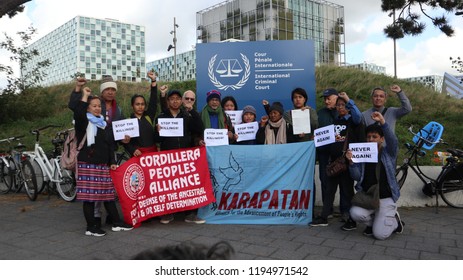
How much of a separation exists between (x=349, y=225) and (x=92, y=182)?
3288 mm

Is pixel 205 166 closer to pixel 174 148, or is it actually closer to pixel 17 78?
pixel 174 148

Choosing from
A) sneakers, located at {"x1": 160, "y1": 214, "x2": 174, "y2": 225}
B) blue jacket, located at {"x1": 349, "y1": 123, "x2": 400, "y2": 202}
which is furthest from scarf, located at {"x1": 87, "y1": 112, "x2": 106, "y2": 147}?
blue jacket, located at {"x1": 349, "y1": 123, "x2": 400, "y2": 202}

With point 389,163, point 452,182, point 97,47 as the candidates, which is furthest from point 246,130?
point 97,47

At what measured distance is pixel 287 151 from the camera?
Answer: 5.46 m

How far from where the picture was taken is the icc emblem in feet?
24.6

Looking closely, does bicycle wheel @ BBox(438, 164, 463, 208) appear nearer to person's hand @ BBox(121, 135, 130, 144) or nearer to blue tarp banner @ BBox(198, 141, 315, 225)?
blue tarp banner @ BBox(198, 141, 315, 225)

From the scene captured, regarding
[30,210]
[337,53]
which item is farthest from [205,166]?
[337,53]

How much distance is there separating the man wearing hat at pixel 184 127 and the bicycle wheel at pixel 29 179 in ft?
10.4

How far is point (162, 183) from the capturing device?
5.37 metres

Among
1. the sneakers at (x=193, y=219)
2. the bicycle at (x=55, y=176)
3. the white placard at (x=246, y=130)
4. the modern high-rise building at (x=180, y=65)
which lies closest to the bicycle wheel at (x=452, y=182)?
the white placard at (x=246, y=130)

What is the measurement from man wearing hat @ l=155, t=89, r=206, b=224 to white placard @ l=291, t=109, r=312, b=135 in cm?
133

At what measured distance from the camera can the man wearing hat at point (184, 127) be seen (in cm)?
543

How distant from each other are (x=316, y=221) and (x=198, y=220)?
162 cm

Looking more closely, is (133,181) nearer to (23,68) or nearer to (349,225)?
(349,225)
